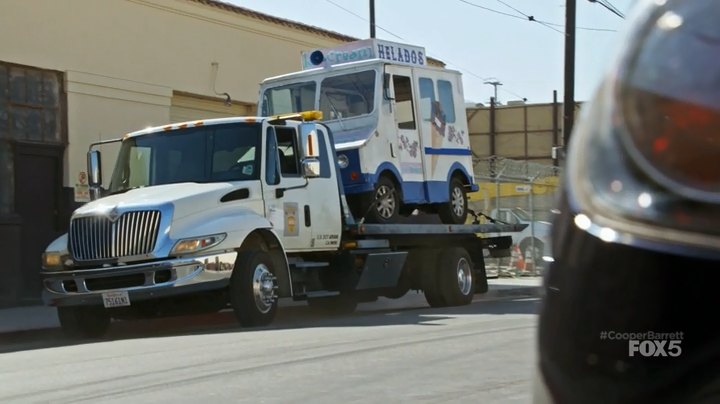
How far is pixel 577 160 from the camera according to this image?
2.04 metres

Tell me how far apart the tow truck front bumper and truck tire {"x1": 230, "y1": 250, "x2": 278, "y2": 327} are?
5.7 inches

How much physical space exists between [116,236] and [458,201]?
6.54 metres

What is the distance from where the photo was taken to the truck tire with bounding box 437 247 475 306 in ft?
51.9

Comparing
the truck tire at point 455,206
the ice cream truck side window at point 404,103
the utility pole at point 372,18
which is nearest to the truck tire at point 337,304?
the truck tire at point 455,206

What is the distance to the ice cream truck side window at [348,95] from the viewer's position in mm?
14672

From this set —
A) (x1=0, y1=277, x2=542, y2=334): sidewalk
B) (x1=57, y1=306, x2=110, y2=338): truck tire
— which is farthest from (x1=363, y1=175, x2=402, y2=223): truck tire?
(x1=57, y1=306, x2=110, y2=338): truck tire

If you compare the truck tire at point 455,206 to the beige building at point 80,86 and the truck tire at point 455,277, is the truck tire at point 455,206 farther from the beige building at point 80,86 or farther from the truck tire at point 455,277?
the beige building at point 80,86

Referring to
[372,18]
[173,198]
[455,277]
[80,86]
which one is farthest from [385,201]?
[372,18]

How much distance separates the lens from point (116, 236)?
1167 cm

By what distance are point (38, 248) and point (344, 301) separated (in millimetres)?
5520

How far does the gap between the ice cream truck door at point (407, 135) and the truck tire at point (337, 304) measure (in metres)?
1.69

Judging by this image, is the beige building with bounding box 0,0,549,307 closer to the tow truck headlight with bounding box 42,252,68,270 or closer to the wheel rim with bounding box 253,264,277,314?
the tow truck headlight with bounding box 42,252,68,270

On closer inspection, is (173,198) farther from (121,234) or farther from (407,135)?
(407,135)

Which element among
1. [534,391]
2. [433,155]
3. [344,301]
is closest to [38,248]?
[344,301]
